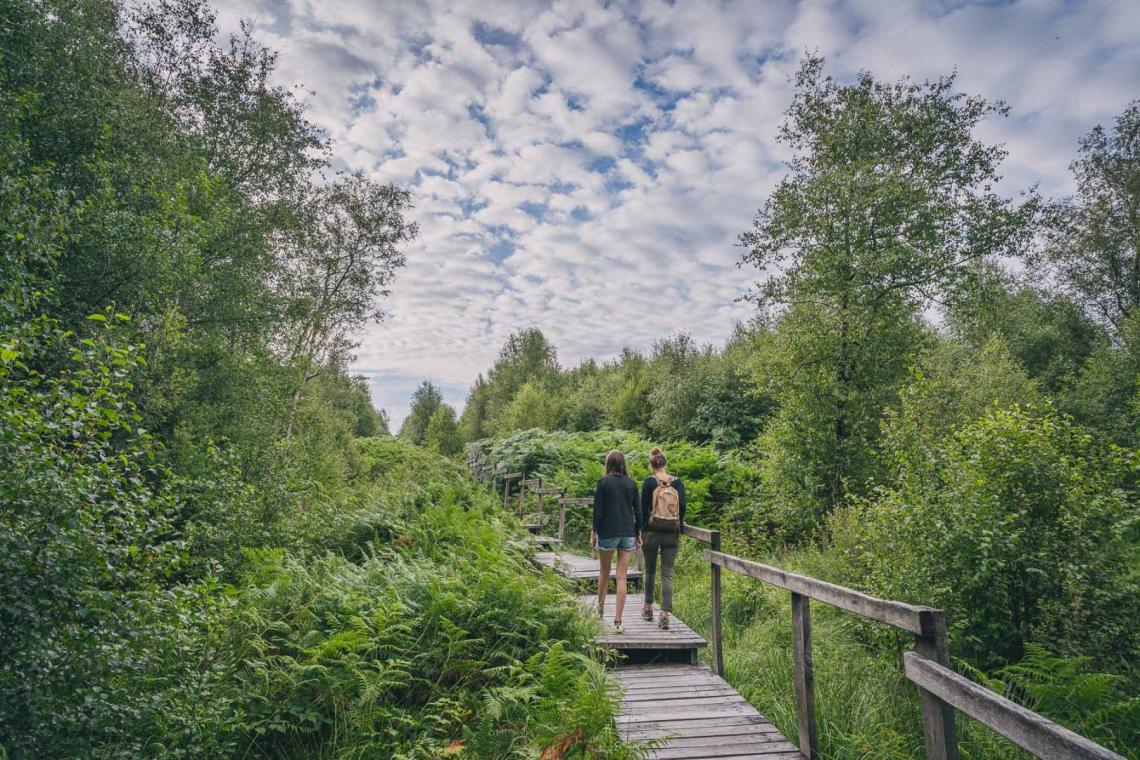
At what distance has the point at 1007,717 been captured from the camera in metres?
2.64

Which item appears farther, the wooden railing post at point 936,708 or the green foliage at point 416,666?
the green foliage at point 416,666

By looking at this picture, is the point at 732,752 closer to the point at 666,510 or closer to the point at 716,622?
the point at 716,622

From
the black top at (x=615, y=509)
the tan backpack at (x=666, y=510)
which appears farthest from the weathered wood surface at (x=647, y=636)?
the tan backpack at (x=666, y=510)

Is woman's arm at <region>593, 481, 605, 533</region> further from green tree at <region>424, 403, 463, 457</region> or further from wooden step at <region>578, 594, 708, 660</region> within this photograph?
green tree at <region>424, 403, 463, 457</region>

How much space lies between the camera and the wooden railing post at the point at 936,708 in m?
3.47

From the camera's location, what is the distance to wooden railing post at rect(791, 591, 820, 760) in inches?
187

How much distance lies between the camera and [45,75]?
10.7 metres

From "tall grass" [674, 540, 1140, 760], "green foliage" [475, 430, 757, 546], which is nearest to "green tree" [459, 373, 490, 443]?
"green foliage" [475, 430, 757, 546]

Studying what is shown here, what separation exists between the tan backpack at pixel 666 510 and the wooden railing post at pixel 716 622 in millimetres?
505

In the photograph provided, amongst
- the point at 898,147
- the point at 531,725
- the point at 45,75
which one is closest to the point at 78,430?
the point at 531,725

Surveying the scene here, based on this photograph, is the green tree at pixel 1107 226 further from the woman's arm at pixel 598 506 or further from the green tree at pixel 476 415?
the green tree at pixel 476 415

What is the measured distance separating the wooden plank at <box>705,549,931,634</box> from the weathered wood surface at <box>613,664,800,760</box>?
1.22m

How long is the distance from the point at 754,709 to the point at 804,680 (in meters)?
0.85

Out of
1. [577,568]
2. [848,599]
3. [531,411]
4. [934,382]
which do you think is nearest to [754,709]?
[848,599]
